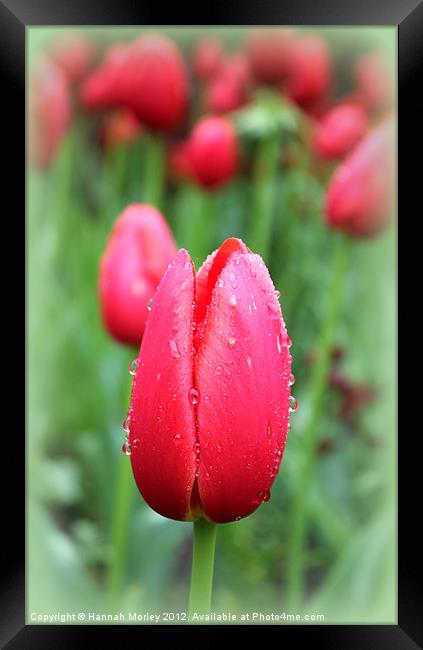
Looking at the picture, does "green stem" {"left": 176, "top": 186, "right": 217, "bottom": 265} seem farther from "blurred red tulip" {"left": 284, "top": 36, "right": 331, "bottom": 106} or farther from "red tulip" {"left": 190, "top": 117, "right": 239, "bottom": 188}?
"blurred red tulip" {"left": 284, "top": 36, "right": 331, "bottom": 106}

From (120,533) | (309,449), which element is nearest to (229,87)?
(309,449)

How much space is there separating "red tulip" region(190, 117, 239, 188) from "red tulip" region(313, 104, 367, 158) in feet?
0.45

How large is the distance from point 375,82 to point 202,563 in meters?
0.65

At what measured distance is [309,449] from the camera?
1.08 meters

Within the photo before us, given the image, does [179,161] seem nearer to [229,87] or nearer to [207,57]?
[229,87]

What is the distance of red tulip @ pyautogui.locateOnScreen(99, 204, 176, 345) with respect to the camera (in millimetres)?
754

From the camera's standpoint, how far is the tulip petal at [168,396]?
1.47 ft

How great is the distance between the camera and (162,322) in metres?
0.45

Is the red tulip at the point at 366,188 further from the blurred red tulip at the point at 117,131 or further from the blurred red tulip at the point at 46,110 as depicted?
the blurred red tulip at the point at 117,131

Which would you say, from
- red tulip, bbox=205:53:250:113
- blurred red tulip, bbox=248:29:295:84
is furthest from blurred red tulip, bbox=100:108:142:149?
blurred red tulip, bbox=248:29:295:84

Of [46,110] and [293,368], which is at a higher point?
[46,110]

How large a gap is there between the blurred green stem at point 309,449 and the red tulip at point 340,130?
15 centimetres

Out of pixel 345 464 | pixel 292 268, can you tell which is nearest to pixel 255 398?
pixel 345 464

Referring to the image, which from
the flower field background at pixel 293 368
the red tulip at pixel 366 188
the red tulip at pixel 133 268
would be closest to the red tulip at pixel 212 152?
the flower field background at pixel 293 368
